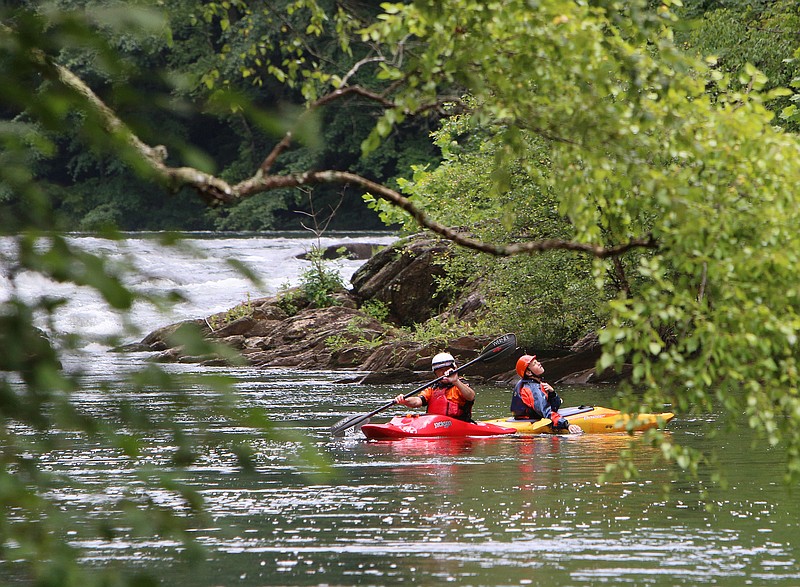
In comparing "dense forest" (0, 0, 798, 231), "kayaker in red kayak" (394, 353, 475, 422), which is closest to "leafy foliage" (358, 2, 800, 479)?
"dense forest" (0, 0, 798, 231)

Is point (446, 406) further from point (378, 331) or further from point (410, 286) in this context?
point (410, 286)

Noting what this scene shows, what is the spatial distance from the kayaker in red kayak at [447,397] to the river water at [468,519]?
746 mm

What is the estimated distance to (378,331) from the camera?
22.7 meters

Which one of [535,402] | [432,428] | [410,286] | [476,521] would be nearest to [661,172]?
[476,521]

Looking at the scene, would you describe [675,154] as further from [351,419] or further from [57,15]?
[351,419]

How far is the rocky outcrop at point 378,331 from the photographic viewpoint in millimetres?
19797

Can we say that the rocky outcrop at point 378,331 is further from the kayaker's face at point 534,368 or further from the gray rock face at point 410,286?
the kayaker's face at point 534,368

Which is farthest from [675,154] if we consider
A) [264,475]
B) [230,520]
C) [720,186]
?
[264,475]

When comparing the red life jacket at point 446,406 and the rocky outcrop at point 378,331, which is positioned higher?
the rocky outcrop at point 378,331

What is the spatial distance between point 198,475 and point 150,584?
8.20 m

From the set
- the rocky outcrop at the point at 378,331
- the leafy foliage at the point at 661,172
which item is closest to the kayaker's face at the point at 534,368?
the rocky outcrop at the point at 378,331

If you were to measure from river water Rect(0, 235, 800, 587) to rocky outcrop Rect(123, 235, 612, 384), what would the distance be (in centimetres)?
730

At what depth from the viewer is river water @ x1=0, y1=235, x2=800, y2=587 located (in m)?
6.38

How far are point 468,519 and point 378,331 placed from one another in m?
14.7
